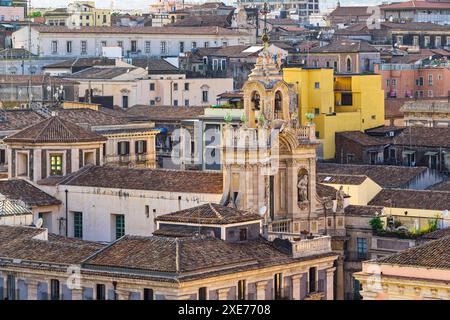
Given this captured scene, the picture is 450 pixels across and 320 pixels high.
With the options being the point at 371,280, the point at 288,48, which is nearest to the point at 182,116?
the point at 288,48

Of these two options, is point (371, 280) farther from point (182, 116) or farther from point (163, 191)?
point (182, 116)

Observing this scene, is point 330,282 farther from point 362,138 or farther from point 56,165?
point 362,138

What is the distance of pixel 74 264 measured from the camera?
46812mm

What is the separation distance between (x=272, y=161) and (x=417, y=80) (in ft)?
157

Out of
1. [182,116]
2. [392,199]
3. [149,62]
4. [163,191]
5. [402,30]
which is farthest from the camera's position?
[402,30]

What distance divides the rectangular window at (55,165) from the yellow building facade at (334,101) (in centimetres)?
1620

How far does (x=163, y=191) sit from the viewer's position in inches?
2197

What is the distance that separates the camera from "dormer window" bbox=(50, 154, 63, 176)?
59869mm

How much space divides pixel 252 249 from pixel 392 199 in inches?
458

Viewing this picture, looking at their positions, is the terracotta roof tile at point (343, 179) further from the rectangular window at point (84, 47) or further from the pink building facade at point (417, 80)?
the rectangular window at point (84, 47)

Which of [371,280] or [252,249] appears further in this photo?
[252,249]

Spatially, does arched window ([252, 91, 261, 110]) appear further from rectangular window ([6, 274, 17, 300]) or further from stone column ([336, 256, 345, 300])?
rectangular window ([6, 274, 17, 300])

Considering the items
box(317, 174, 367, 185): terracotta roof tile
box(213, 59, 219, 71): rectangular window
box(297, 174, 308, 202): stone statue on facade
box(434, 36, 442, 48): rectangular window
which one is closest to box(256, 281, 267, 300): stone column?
box(297, 174, 308, 202): stone statue on facade
